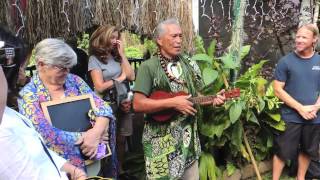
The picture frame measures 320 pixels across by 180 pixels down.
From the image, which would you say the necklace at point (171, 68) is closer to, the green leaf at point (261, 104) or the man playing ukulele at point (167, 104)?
the man playing ukulele at point (167, 104)

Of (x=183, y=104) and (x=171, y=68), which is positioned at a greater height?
(x=171, y=68)

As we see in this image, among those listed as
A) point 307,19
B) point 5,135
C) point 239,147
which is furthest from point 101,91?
point 307,19

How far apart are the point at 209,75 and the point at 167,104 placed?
116 cm

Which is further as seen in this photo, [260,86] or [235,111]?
[260,86]

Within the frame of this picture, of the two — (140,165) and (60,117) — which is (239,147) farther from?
(60,117)

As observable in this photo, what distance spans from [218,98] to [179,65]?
43 cm

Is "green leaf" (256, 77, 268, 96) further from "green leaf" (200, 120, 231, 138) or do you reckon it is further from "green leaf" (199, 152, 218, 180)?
"green leaf" (199, 152, 218, 180)

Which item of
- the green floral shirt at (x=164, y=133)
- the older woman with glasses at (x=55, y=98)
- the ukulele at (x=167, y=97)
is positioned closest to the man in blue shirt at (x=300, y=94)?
the ukulele at (x=167, y=97)

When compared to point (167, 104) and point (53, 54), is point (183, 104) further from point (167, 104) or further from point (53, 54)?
point (53, 54)

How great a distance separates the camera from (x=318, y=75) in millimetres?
4574

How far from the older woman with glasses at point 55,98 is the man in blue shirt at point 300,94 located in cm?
230

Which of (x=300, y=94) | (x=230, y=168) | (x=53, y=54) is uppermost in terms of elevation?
(x=53, y=54)

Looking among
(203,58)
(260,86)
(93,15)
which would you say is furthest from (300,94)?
(93,15)

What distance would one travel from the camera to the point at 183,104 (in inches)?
138
